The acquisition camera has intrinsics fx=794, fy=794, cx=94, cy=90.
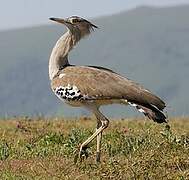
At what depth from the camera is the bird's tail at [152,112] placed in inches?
372

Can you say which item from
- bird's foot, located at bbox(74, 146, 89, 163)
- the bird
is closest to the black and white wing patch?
the bird

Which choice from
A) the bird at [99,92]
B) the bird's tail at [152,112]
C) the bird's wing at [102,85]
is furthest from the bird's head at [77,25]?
the bird's tail at [152,112]

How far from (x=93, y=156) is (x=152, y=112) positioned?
139 cm

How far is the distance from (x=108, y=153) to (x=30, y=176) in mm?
1953

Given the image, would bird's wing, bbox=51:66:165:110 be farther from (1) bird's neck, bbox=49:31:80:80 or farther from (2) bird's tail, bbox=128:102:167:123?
(1) bird's neck, bbox=49:31:80:80

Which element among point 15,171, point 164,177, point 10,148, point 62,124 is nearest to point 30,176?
point 15,171

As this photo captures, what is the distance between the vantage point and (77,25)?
36.0ft

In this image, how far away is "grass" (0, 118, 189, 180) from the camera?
867 centimetres

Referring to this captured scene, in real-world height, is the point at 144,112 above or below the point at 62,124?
above

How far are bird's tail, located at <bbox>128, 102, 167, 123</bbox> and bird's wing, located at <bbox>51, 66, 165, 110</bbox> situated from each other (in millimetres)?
49

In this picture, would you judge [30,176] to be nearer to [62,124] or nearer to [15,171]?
[15,171]

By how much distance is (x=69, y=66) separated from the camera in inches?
419

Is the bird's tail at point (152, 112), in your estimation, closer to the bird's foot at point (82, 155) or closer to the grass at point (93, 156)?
the grass at point (93, 156)

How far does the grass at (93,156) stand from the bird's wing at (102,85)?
2.03 feet
